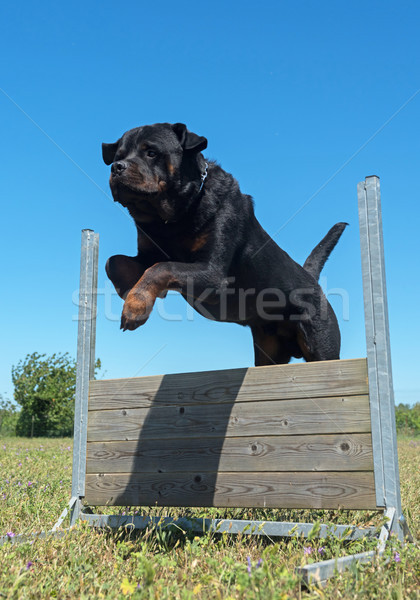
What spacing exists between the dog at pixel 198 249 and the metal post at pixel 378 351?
82cm

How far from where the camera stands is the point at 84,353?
3551mm

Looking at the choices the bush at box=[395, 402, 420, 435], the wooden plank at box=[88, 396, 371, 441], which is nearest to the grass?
the wooden plank at box=[88, 396, 371, 441]

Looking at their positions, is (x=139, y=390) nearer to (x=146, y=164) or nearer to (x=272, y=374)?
(x=272, y=374)

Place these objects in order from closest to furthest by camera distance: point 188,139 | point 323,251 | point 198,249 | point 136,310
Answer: point 136,310 → point 198,249 → point 188,139 → point 323,251

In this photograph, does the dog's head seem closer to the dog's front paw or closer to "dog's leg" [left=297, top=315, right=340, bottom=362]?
the dog's front paw

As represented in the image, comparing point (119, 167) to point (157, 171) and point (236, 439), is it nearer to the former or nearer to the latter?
point (157, 171)

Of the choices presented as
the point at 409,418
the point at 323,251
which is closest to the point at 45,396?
the point at 409,418

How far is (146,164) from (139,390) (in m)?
1.41

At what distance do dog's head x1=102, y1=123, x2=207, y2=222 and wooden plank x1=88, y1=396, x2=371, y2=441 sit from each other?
120 centimetres

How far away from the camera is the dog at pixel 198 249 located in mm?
2959

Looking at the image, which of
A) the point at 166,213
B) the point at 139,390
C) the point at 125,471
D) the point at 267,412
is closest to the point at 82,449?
the point at 125,471

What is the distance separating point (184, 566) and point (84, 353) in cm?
159

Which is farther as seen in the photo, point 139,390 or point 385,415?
point 139,390

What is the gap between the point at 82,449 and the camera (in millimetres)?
3502
